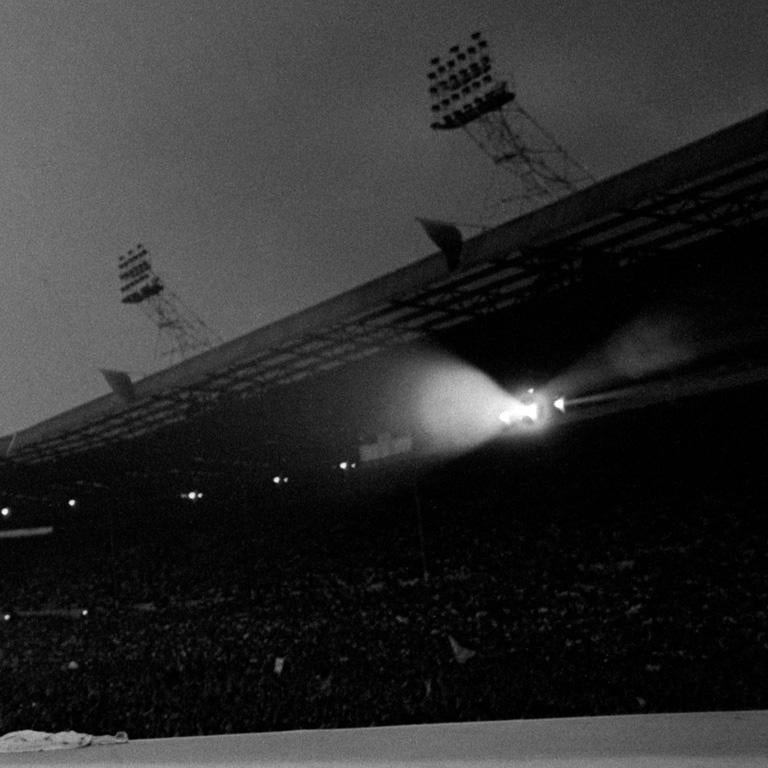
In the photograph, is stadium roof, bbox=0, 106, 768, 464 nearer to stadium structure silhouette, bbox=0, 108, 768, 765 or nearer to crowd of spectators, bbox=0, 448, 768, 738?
stadium structure silhouette, bbox=0, 108, 768, 765

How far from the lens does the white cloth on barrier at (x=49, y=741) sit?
4477 mm

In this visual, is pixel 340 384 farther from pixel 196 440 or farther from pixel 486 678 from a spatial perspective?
pixel 486 678

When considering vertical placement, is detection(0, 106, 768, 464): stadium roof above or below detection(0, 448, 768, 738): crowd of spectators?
above

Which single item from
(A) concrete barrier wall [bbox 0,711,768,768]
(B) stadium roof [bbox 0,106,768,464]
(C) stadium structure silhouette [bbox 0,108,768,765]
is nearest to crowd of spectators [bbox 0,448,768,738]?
(C) stadium structure silhouette [bbox 0,108,768,765]

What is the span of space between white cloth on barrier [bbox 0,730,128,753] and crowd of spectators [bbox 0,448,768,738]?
2.77 m

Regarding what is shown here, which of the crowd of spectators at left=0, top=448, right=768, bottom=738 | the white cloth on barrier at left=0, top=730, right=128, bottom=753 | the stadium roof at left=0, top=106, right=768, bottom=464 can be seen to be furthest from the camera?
the stadium roof at left=0, top=106, right=768, bottom=464

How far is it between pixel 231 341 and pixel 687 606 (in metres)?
7.71

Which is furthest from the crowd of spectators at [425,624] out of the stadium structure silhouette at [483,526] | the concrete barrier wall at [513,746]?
the concrete barrier wall at [513,746]

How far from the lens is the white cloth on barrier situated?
4477mm

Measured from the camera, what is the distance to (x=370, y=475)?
772 inches

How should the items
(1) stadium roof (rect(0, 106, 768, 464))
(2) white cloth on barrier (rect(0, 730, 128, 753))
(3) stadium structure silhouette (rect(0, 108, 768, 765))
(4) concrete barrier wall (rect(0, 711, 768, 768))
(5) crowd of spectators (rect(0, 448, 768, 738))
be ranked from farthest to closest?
(1) stadium roof (rect(0, 106, 768, 464)) < (5) crowd of spectators (rect(0, 448, 768, 738)) < (3) stadium structure silhouette (rect(0, 108, 768, 765)) < (2) white cloth on barrier (rect(0, 730, 128, 753)) < (4) concrete barrier wall (rect(0, 711, 768, 768))

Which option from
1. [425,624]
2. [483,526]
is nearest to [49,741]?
[425,624]

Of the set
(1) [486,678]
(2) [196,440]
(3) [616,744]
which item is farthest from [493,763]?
(2) [196,440]

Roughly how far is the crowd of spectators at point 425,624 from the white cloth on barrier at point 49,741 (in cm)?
277
